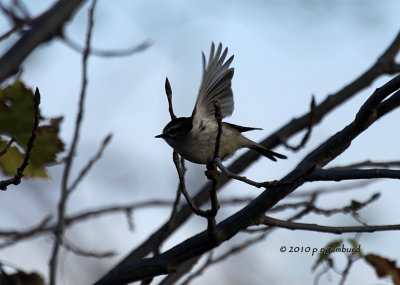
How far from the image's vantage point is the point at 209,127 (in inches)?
173

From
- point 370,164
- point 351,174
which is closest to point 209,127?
point 370,164

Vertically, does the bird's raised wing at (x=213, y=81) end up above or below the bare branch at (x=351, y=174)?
above

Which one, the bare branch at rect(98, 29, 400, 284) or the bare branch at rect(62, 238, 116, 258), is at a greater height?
Answer: the bare branch at rect(98, 29, 400, 284)

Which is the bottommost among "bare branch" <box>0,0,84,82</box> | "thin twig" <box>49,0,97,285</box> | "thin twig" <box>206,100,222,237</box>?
"thin twig" <box>206,100,222,237</box>

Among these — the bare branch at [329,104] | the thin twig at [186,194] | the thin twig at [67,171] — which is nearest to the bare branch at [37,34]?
the thin twig at [67,171]

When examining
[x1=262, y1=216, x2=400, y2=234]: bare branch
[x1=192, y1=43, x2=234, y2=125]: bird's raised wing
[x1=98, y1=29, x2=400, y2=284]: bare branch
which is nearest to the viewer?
[x1=262, y1=216, x2=400, y2=234]: bare branch

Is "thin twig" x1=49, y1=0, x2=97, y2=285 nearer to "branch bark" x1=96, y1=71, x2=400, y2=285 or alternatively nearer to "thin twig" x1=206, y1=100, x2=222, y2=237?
"branch bark" x1=96, y1=71, x2=400, y2=285

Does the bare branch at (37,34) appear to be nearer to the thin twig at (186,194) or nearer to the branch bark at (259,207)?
the thin twig at (186,194)

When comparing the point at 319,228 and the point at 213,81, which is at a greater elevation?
the point at 213,81

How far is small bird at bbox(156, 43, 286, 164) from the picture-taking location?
3674mm

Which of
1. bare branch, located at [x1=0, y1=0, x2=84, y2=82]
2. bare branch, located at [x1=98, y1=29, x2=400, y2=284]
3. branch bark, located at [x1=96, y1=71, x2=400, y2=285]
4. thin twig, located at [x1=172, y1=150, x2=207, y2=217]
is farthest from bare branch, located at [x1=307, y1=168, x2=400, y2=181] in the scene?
bare branch, located at [x1=98, y1=29, x2=400, y2=284]

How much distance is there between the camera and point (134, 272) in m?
2.61

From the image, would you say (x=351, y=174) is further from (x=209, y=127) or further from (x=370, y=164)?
(x=209, y=127)

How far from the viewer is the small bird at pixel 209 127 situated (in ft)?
12.1
